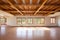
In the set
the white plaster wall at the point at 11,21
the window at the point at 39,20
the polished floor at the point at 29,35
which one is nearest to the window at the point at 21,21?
the white plaster wall at the point at 11,21

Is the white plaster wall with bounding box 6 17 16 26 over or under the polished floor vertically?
over

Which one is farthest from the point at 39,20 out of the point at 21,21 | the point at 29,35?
the point at 29,35

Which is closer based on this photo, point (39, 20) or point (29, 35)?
point (29, 35)

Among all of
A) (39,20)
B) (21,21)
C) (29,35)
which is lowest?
(29,35)

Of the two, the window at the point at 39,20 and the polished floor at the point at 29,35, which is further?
the window at the point at 39,20

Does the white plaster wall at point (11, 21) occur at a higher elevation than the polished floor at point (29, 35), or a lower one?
higher

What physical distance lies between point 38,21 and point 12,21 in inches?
172

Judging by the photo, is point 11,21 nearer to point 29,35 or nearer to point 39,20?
point 39,20

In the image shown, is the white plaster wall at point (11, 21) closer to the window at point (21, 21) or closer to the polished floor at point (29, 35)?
the window at point (21, 21)

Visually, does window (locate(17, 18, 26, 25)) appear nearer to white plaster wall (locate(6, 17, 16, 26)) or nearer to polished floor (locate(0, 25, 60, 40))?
white plaster wall (locate(6, 17, 16, 26))

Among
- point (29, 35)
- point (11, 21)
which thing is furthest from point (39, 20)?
point (29, 35)

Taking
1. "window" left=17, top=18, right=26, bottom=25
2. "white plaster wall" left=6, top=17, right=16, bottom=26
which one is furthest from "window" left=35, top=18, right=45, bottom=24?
"white plaster wall" left=6, top=17, right=16, bottom=26

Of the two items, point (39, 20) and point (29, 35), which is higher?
point (39, 20)

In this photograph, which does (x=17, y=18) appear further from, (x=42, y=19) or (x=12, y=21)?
(x=42, y=19)
